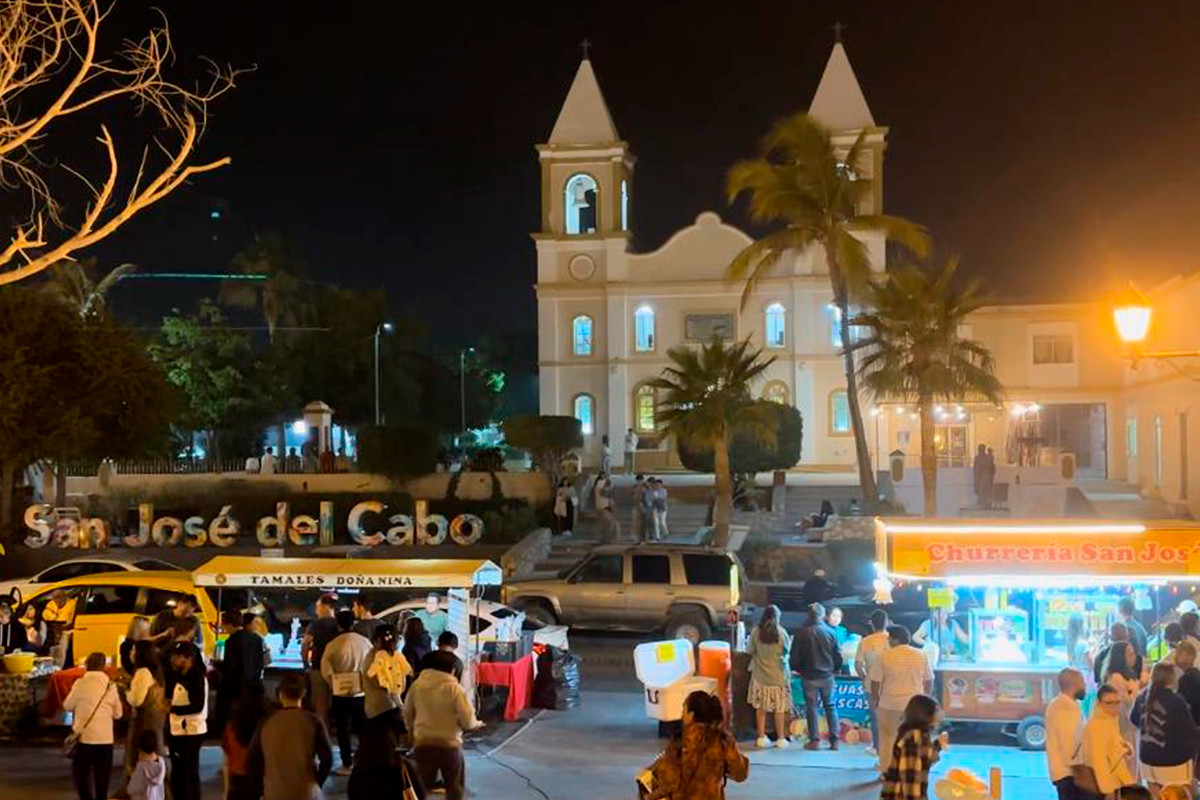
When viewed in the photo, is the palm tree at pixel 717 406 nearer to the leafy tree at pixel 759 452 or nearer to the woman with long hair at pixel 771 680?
the leafy tree at pixel 759 452

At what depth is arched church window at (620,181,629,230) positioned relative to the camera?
46719 millimetres

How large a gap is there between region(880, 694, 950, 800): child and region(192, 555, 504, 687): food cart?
236 inches

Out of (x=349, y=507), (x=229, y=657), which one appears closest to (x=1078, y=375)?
(x=349, y=507)

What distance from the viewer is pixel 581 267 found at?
154 feet

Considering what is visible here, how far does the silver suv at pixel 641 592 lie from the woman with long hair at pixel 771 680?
5.86 metres

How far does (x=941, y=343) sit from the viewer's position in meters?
28.1

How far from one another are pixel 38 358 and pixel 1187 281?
28.1 metres

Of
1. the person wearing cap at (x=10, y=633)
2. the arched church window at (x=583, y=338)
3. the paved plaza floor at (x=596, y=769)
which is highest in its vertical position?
the arched church window at (x=583, y=338)

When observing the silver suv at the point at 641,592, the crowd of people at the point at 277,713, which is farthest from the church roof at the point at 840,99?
the crowd of people at the point at 277,713

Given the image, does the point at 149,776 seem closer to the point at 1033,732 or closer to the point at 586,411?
the point at 1033,732

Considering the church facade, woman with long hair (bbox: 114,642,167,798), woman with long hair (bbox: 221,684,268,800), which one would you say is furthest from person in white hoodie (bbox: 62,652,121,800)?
the church facade

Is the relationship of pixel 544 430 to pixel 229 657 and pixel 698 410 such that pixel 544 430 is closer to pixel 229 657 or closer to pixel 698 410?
pixel 698 410

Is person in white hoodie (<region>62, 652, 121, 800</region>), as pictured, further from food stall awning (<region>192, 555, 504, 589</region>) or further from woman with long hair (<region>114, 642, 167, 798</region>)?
food stall awning (<region>192, 555, 504, 589</region>)

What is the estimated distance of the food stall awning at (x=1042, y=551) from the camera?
11.7 meters
